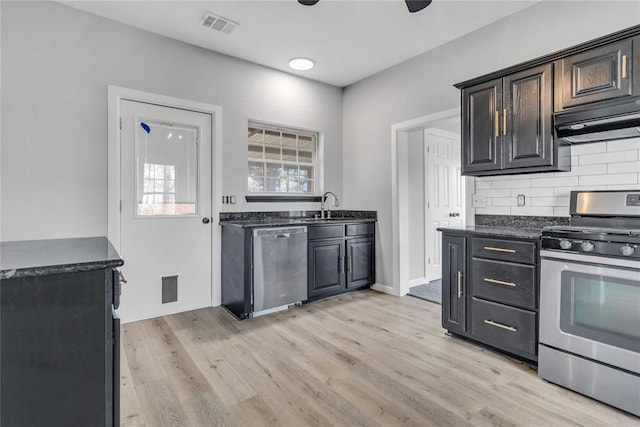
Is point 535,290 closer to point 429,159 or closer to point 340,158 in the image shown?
point 429,159

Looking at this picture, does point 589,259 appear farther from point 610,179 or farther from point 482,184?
point 482,184

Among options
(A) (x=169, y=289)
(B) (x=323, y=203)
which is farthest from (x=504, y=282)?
(A) (x=169, y=289)

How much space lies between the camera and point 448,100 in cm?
335

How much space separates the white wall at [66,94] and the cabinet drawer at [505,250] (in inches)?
117

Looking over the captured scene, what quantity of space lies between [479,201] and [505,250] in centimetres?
88

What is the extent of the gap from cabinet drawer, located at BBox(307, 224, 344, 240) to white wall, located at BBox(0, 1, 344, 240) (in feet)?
5.83

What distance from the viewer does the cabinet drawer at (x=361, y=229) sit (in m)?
3.98

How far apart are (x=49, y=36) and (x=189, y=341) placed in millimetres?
2754

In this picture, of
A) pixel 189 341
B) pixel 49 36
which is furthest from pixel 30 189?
pixel 189 341

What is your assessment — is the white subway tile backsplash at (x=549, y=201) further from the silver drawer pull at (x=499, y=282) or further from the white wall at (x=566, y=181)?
the silver drawer pull at (x=499, y=282)

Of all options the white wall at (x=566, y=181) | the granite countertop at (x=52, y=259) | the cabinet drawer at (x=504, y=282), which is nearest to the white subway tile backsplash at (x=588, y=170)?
the white wall at (x=566, y=181)

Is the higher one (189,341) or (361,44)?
(361,44)

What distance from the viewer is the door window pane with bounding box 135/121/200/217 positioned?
124 inches

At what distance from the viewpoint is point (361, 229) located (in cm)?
409
